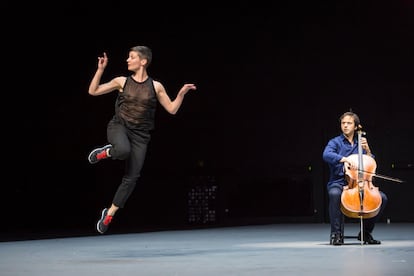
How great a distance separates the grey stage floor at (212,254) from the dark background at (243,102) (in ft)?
5.35

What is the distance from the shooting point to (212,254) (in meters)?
6.51

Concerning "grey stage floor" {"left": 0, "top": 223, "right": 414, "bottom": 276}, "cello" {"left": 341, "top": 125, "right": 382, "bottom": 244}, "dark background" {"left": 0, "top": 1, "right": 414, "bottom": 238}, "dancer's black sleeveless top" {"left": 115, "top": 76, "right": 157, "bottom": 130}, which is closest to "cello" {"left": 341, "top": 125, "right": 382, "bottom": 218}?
"cello" {"left": 341, "top": 125, "right": 382, "bottom": 244}

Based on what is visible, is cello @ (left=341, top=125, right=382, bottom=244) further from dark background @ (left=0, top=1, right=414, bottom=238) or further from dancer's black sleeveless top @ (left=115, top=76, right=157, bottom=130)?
dark background @ (left=0, top=1, right=414, bottom=238)

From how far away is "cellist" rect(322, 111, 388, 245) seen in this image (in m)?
7.31

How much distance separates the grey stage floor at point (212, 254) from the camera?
17.6 feet

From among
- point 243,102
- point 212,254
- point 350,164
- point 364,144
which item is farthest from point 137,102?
point 243,102

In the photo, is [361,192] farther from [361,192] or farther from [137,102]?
[137,102]

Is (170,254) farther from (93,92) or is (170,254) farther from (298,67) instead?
(298,67)

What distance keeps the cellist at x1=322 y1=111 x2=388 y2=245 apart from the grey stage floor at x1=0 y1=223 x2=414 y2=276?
0.14 metres

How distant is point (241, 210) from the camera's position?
1101cm

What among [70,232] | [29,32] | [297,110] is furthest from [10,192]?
[297,110]

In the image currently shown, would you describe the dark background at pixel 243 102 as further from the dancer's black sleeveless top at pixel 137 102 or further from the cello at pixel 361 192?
the dancer's black sleeveless top at pixel 137 102

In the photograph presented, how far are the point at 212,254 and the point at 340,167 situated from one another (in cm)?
150

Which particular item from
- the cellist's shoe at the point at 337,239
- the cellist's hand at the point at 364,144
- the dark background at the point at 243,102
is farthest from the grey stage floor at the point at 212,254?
the dark background at the point at 243,102
